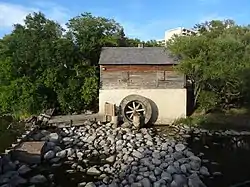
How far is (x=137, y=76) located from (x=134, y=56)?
4.47ft

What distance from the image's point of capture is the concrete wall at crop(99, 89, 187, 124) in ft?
67.7

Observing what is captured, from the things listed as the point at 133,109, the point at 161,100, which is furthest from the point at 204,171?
the point at 161,100

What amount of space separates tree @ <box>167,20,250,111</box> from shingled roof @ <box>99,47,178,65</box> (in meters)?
0.74

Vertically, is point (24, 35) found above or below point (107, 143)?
above

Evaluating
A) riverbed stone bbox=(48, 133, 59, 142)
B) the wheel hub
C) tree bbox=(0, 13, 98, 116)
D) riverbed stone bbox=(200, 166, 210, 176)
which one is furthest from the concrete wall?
riverbed stone bbox=(200, 166, 210, 176)

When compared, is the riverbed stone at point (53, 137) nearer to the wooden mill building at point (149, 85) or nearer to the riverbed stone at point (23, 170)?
the riverbed stone at point (23, 170)

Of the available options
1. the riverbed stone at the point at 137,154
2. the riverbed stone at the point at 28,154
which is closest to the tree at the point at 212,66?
the riverbed stone at the point at 137,154

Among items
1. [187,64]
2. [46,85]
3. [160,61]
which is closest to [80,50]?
[46,85]

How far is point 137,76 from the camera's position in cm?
2080

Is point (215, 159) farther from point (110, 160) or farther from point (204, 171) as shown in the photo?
point (110, 160)

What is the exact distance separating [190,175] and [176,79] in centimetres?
950

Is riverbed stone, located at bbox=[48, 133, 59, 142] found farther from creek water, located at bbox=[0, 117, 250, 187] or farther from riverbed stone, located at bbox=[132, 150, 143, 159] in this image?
riverbed stone, located at bbox=[132, 150, 143, 159]

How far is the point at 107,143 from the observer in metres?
16.1

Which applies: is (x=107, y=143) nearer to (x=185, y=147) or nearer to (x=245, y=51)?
(x=185, y=147)
